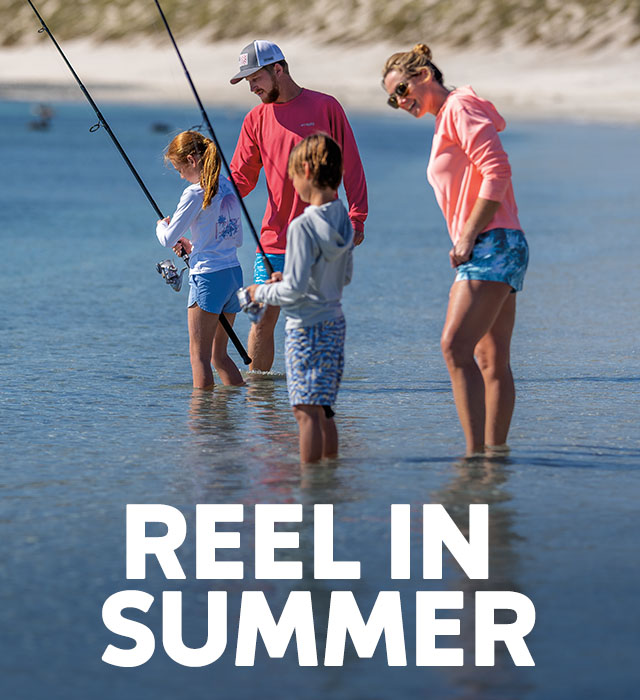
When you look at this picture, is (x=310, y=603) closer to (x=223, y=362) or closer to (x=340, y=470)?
(x=340, y=470)

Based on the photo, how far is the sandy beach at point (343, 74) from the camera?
4647cm

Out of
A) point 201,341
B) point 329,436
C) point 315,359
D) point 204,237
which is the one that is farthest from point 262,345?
point 315,359

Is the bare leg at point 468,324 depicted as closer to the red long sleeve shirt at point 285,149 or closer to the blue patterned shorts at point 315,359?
Answer: the blue patterned shorts at point 315,359

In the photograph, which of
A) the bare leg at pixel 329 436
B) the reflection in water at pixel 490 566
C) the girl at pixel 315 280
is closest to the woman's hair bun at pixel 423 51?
the girl at pixel 315 280

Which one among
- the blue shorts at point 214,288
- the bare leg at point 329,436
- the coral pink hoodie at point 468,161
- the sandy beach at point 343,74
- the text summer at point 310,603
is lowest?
the text summer at point 310,603

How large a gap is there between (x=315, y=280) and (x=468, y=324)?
0.59m

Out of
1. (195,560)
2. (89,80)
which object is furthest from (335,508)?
(89,80)

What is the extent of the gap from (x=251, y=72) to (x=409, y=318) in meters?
A: 3.13

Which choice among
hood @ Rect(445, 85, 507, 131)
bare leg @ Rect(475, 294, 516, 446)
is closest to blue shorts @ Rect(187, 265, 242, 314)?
bare leg @ Rect(475, 294, 516, 446)

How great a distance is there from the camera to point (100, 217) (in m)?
15.6

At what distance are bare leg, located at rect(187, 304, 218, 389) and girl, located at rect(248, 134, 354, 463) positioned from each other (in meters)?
1.48

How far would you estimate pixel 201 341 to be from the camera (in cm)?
648

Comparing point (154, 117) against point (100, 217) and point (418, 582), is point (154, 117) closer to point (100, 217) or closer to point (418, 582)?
point (100, 217)

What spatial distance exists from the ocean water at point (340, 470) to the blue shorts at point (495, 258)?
734 millimetres
